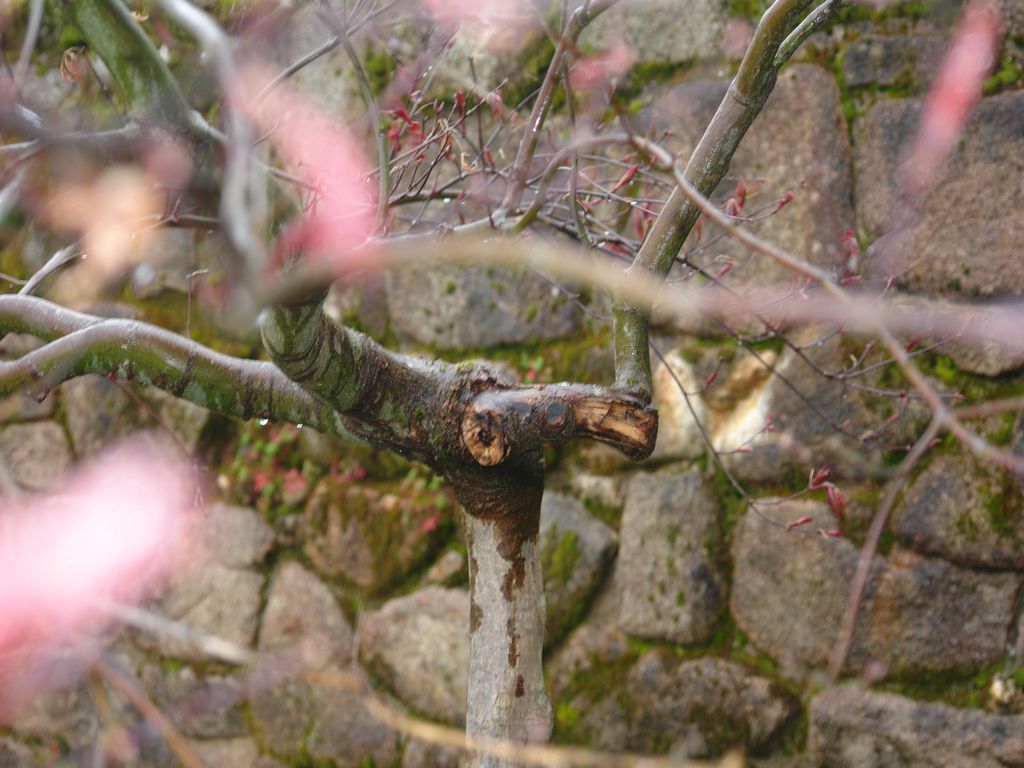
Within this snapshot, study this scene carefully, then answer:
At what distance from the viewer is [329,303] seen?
8.61 feet

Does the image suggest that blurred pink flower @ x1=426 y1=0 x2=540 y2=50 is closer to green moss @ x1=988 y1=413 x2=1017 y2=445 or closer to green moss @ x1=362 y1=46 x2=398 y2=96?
green moss @ x1=362 y1=46 x2=398 y2=96

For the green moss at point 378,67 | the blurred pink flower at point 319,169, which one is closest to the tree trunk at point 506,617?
the blurred pink flower at point 319,169

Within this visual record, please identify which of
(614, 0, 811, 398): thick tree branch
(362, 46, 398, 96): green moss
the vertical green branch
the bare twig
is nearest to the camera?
the bare twig

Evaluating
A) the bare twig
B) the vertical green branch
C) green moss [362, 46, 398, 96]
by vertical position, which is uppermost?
green moss [362, 46, 398, 96]

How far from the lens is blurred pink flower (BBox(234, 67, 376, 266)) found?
3.33 ft

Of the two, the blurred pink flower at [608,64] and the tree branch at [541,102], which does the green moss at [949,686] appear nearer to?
the tree branch at [541,102]

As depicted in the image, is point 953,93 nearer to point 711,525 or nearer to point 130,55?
point 711,525

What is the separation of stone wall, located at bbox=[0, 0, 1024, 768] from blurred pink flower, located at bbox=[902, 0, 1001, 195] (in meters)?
0.03

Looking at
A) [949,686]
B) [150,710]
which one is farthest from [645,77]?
[150,710]

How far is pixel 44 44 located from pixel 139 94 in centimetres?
257

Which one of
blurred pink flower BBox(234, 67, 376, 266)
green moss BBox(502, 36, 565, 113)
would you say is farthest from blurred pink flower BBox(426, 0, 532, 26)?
blurred pink flower BBox(234, 67, 376, 266)

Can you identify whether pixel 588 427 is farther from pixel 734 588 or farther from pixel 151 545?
pixel 151 545

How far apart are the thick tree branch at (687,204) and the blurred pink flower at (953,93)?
76 cm

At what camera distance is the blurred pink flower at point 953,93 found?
72.3 inches
